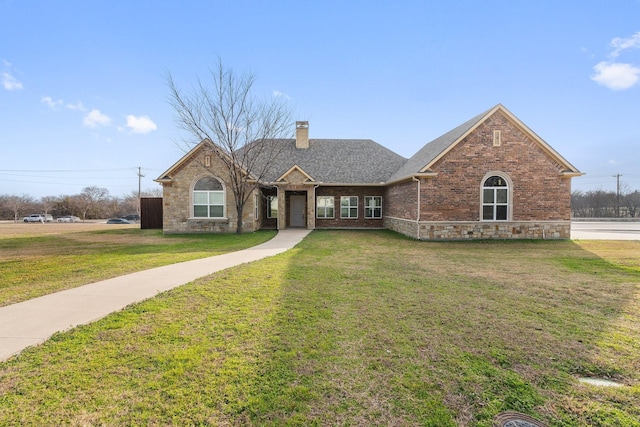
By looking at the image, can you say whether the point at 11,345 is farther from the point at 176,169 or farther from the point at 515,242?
the point at 515,242

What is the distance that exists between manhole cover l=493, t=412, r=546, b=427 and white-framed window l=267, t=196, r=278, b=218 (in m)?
19.9

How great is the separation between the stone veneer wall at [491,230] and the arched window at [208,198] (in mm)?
11087

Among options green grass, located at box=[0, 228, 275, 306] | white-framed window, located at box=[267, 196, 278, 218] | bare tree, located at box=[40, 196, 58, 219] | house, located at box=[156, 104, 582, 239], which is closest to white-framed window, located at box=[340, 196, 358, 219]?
house, located at box=[156, 104, 582, 239]

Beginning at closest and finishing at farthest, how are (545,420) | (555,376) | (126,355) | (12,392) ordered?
(545,420) → (12,392) → (555,376) → (126,355)

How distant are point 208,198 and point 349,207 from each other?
9.22 m

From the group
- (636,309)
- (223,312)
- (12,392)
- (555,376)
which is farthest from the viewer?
(636,309)

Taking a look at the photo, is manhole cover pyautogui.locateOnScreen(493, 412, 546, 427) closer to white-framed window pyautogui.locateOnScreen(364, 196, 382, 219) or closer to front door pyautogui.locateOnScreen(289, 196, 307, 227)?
white-framed window pyautogui.locateOnScreen(364, 196, 382, 219)

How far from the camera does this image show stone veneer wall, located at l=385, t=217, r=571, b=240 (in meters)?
15.4

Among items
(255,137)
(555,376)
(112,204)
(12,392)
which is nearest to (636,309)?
(555,376)

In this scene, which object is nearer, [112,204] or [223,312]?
[223,312]

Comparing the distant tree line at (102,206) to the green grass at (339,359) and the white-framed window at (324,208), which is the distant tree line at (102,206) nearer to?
the white-framed window at (324,208)

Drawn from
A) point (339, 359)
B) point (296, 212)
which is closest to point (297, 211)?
point (296, 212)

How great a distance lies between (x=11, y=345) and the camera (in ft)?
12.7

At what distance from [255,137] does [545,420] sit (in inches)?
743
